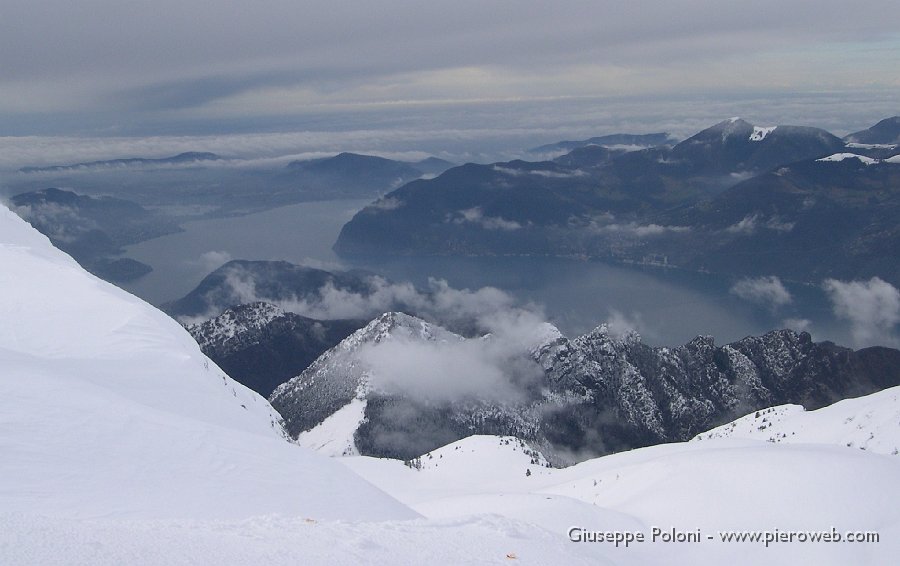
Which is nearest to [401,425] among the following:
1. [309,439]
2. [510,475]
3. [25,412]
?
[309,439]

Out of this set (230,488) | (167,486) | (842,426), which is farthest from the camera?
(842,426)

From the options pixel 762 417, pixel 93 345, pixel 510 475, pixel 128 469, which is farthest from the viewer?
pixel 762 417

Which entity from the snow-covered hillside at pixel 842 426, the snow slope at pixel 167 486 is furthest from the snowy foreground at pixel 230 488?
the snow-covered hillside at pixel 842 426

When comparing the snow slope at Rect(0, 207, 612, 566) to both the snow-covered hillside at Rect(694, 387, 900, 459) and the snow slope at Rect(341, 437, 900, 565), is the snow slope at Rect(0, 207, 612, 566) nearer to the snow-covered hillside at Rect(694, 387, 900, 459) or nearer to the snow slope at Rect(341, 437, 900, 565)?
the snow slope at Rect(341, 437, 900, 565)

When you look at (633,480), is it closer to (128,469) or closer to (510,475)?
(128,469)

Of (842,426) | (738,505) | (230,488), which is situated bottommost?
(842,426)

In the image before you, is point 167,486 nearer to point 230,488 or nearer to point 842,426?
point 230,488

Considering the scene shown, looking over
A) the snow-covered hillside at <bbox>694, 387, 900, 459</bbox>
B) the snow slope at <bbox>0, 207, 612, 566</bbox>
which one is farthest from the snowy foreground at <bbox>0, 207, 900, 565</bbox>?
the snow-covered hillside at <bbox>694, 387, 900, 459</bbox>

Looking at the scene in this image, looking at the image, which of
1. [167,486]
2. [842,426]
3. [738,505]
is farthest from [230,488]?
[842,426]
